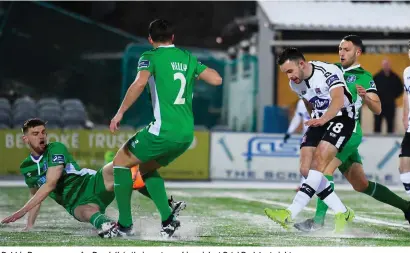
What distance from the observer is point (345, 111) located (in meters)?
8.27

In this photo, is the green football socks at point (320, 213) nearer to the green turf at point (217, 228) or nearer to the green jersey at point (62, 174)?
the green turf at point (217, 228)

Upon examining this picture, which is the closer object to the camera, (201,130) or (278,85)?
(201,130)

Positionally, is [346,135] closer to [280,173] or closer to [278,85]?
[280,173]

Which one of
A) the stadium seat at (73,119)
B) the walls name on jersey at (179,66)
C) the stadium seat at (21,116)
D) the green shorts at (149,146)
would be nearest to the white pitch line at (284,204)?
the green shorts at (149,146)

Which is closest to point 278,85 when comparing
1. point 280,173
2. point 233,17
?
point 233,17

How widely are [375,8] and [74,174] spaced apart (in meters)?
13.3

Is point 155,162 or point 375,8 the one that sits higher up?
point 375,8

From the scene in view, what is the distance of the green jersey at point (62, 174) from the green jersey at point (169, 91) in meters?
0.96

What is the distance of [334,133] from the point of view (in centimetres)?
814

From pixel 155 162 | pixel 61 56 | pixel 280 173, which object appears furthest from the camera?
pixel 61 56

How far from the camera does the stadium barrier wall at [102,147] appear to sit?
1603 cm

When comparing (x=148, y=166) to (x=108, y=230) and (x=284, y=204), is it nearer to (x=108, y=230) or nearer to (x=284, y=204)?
(x=108, y=230)

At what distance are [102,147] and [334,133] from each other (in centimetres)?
866

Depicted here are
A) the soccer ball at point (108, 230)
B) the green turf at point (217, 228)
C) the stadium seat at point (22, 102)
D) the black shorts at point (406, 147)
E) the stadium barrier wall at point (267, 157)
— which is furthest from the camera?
the stadium seat at point (22, 102)
